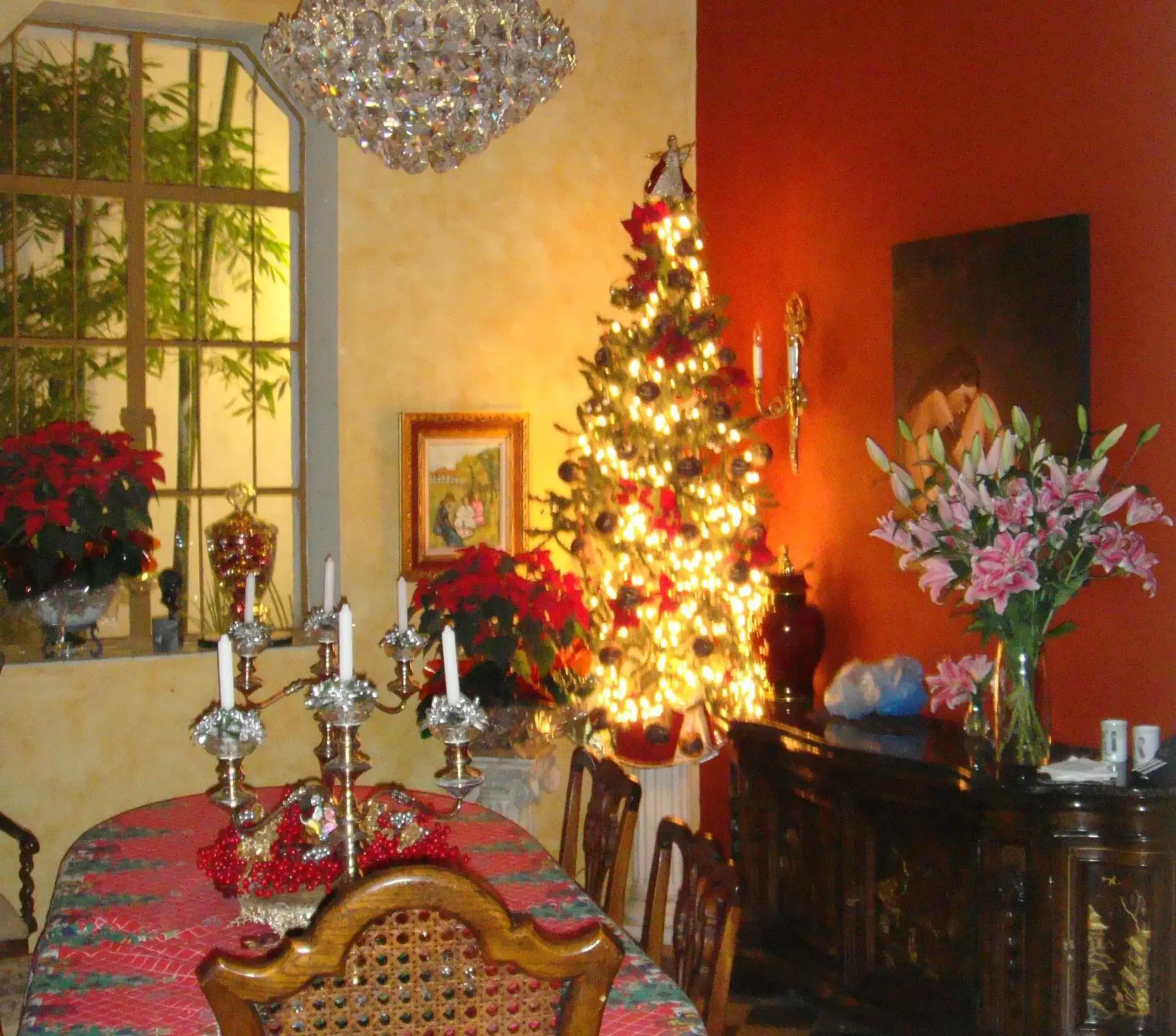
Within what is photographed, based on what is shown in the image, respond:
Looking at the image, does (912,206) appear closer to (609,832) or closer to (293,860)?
(609,832)

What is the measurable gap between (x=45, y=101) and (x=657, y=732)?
10.8ft

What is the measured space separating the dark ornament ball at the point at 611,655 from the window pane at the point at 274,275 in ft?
6.22

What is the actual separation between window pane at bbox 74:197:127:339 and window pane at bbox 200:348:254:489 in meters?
0.37

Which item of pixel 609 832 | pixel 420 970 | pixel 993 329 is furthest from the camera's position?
pixel 993 329

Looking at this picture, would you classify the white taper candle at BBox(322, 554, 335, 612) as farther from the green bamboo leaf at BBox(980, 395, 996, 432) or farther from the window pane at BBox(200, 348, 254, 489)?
the window pane at BBox(200, 348, 254, 489)

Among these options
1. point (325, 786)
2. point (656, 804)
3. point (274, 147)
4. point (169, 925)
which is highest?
point (274, 147)

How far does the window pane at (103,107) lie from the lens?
5.18 meters

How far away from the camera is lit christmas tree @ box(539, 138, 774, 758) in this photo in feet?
15.5

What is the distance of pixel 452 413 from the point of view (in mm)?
5332

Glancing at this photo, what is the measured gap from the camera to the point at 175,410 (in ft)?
17.8

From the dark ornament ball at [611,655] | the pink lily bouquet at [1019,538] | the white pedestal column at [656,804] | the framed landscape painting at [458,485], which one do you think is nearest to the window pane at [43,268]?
the framed landscape painting at [458,485]

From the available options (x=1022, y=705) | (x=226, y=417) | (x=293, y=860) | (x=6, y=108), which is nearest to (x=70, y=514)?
(x=226, y=417)

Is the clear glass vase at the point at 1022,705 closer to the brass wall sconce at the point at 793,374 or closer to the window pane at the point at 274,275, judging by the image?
the brass wall sconce at the point at 793,374

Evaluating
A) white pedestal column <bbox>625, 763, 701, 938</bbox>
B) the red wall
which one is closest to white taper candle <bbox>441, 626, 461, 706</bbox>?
the red wall
